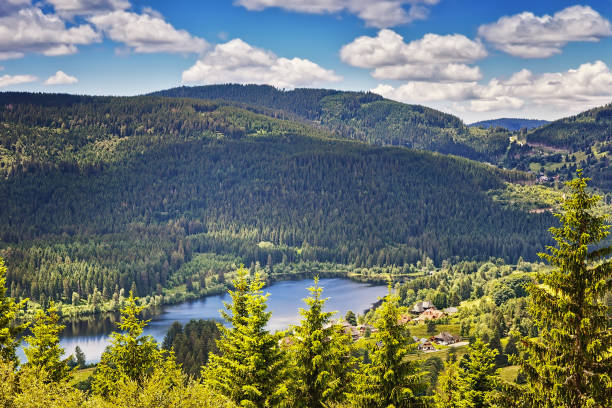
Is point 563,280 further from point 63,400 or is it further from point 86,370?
point 86,370

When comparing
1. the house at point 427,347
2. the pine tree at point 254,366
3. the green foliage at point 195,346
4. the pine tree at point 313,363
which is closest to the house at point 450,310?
the house at point 427,347

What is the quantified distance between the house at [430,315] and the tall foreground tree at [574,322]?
136 meters

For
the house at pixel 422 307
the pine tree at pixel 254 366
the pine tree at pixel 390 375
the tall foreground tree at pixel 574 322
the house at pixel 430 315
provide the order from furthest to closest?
the house at pixel 422 307, the house at pixel 430 315, the pine tree at pixel 254 366, the pine tree at pixel 390 375, the tall foreground tree at pixel 574 322

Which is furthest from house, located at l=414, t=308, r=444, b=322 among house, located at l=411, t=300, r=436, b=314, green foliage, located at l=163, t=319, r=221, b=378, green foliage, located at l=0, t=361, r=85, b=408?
green foliage, located at l=0, t=361, r=85, b=408

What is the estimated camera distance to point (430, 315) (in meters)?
161

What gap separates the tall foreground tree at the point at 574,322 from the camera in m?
23.5

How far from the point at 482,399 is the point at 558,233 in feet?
65.2

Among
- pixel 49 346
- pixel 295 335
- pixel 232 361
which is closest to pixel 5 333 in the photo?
pixel 49 346

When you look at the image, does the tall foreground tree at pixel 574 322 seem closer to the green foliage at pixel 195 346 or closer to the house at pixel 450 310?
the green foliage at pixel 195 346

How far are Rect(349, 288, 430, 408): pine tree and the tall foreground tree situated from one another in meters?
6.86

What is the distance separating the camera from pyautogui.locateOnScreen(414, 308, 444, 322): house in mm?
159375

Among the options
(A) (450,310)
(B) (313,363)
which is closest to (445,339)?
(A) (450,310)

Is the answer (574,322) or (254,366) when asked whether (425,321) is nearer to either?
(254,366)

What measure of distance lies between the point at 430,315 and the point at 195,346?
76.1 metres
